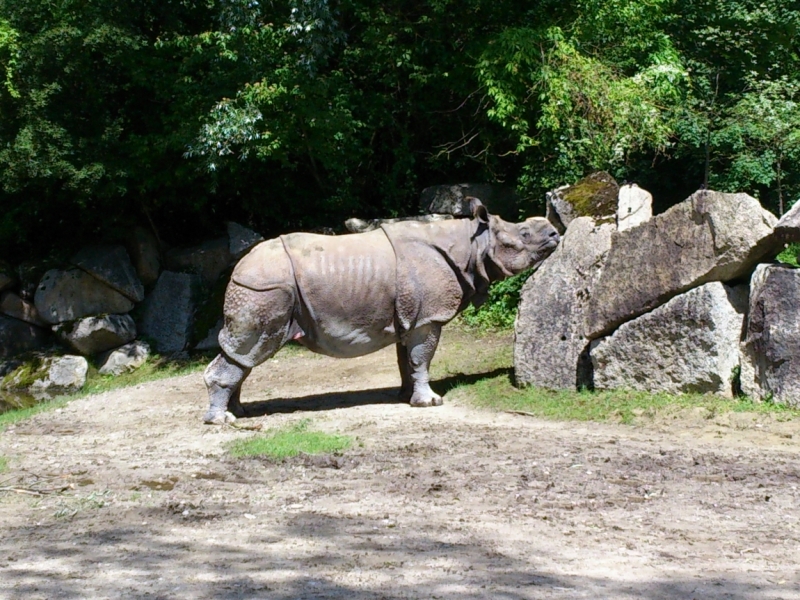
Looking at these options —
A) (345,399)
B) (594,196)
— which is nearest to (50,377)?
(345,399)

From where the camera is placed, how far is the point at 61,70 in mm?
16625

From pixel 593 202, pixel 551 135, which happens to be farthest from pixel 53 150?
pixel 593 202

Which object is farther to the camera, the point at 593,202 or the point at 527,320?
the point at 593,202

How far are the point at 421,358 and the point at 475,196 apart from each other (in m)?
6.96

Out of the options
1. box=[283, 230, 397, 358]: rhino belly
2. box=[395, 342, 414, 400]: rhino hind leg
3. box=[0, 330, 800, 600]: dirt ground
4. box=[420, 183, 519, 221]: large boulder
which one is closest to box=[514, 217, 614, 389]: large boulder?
box=[0, 330, 800, 600]: dirt ground

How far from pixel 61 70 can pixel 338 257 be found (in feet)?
27.7

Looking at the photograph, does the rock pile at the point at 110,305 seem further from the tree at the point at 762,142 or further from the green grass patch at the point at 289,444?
the tree at the point at 762,142

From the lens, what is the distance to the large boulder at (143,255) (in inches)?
719

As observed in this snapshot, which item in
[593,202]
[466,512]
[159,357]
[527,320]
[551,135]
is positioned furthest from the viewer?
[159,357]

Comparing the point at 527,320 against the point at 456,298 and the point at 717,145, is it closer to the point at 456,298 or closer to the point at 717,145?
the point at 456,298

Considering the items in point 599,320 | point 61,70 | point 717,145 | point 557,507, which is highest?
point 61,70

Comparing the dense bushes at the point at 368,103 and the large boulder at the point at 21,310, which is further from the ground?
the dense bushes at the point at 368,103

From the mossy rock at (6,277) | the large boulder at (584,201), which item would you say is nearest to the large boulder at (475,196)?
the large boulder at (584,201)

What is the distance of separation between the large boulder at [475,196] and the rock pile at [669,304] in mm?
5952
